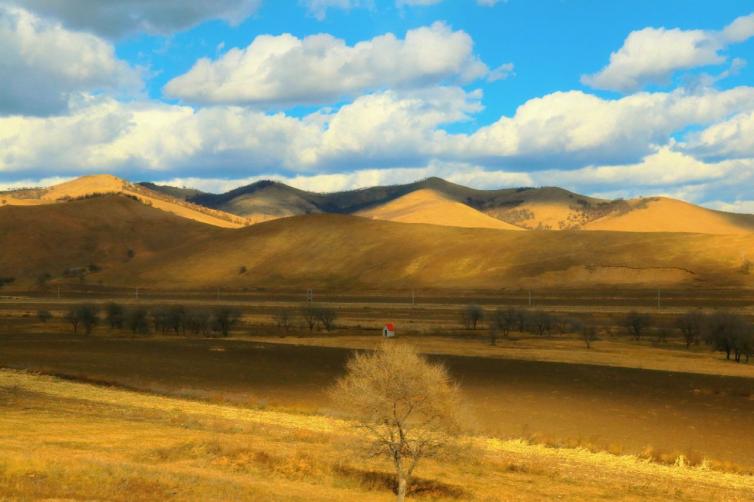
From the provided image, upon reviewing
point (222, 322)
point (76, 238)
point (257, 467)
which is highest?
→ point (76, 238)

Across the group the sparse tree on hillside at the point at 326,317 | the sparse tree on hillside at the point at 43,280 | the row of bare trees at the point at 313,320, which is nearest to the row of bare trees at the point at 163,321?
the row of bare trees at the point at 313,320

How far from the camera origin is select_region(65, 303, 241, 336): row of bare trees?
7775 cm

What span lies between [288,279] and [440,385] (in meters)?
125

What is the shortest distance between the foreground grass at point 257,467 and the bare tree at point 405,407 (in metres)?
0.90

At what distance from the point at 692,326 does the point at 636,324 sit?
5.08 metres

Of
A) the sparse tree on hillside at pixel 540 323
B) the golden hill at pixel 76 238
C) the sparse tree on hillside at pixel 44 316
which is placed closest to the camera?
the sparse tree on hillside at pixel 540 323

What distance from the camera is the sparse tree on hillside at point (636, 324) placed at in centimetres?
6969

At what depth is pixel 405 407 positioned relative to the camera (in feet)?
71.4

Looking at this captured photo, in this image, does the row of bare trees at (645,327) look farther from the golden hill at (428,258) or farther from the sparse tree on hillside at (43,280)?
the sparse tree on hillside at (43,280)

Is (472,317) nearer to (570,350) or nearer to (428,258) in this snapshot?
(570,350)

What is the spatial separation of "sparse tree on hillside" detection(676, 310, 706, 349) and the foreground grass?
41370 mm

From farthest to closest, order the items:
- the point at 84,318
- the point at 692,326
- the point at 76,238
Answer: the point at 76,238 → the point at 84,318 → the point at 692,326

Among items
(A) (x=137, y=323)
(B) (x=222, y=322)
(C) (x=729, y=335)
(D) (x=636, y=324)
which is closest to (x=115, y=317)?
(A) (x=137, y=323)

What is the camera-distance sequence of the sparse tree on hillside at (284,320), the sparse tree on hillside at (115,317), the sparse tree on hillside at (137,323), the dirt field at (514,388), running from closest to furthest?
1. the dirt field at (514,388)
2. the sparse tree on hillside at (137,323)
3. the sparse tree on hillside at (284,320)
4. the sparse tree on hillside at (115,317)
